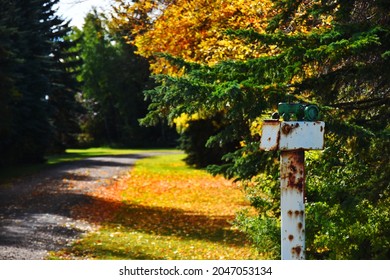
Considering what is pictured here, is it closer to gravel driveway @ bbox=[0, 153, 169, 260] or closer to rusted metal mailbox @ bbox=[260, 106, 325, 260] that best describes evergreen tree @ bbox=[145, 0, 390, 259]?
rusted metal mailbox @ bbox=[260, 106, 325, 260]

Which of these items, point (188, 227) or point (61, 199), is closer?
point (188, 227)

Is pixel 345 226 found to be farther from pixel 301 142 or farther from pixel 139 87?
pixel 139 87

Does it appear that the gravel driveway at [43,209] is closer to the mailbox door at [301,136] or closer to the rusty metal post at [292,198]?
the rusty metal post at [292,198]

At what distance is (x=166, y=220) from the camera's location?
16406 mm

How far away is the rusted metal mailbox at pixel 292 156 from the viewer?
177 inches

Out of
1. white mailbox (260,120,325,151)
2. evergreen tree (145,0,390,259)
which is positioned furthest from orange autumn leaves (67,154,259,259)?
white mailbox (260,120,325,151)

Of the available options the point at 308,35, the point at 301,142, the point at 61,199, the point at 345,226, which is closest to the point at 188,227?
the point at 61,199

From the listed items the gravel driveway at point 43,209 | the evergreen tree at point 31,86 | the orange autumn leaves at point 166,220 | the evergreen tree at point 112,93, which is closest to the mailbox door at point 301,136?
the orange autumn leaves at point 166,220

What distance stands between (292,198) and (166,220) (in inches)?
474

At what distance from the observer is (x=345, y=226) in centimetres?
711

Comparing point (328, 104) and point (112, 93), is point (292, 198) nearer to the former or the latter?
point (328, 104)

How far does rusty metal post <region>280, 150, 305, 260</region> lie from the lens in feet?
14.9

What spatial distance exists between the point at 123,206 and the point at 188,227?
4.26 metres

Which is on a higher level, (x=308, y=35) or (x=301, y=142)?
(x=308, y=35)
